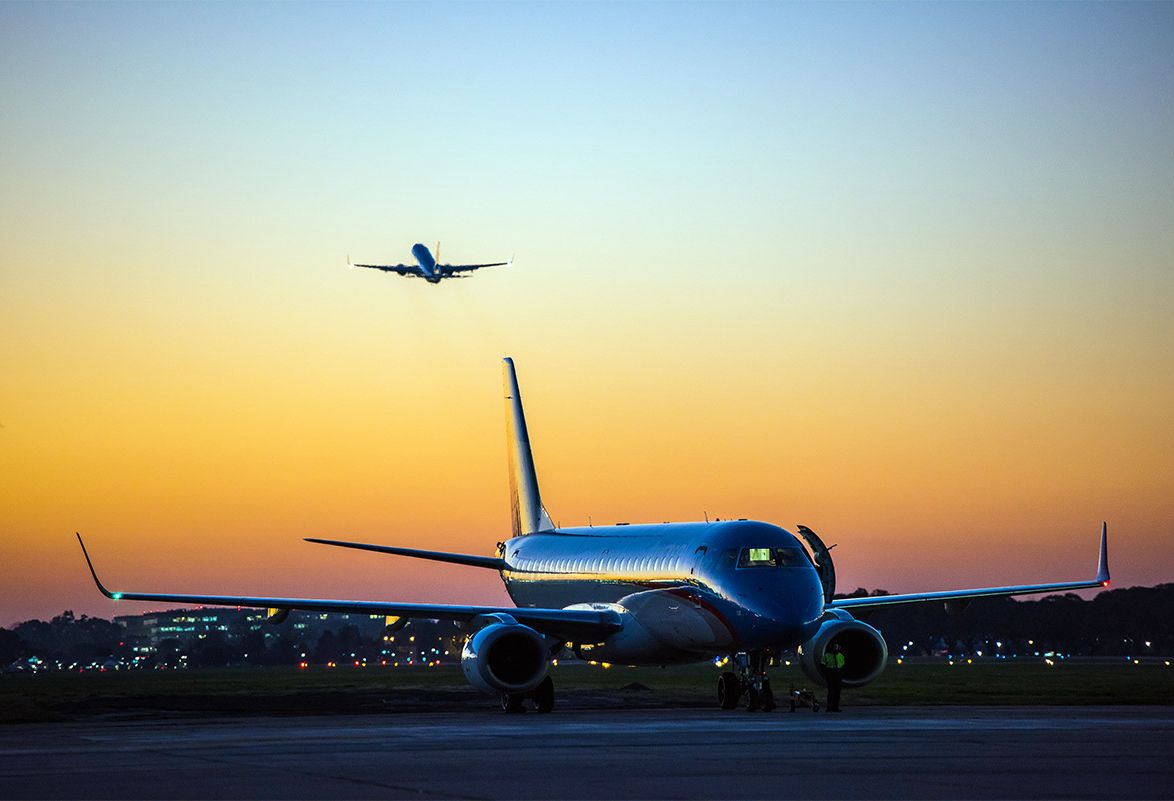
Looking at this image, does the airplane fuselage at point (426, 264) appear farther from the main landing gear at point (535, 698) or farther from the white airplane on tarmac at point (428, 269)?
the main landing gear at point (535, 698)

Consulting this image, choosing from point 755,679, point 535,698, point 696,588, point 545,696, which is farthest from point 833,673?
point 535,698

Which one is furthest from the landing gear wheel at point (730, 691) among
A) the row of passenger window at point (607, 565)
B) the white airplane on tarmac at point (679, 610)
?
the row of passenger window at point (607, 565)

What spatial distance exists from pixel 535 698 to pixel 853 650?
6.89m

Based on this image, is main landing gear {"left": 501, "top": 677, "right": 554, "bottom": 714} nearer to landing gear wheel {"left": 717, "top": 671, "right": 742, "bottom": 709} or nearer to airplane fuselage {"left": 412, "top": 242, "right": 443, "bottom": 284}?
landing gear wheel {"left": 717, "top": 671, "right": 742, "bottom": 709}

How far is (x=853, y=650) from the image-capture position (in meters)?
35.5

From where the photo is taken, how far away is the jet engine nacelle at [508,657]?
3362 centimetres

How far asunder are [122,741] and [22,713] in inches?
626

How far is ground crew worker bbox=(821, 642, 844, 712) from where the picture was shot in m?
32.4

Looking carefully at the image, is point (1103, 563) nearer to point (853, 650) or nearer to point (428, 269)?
point (853, 650)

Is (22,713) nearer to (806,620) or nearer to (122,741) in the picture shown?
(122,741)

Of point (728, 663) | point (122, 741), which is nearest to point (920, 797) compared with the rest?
point (122, 741)

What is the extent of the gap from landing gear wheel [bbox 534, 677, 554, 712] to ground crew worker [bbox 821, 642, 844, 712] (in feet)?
19.4

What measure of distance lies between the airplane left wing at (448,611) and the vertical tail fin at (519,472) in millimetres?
13924

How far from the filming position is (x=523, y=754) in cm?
2067
